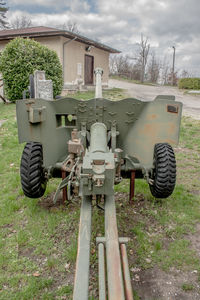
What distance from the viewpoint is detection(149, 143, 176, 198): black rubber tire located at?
333cm

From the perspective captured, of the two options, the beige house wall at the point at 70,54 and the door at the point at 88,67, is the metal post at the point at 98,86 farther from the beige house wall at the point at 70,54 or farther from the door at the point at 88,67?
the door at the point at 88,67

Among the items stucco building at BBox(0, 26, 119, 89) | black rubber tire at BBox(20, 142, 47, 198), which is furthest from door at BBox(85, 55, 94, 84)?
black rubber tire at BBox(20, 142, 47, 198)

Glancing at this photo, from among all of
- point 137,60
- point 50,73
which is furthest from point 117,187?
point 137,60

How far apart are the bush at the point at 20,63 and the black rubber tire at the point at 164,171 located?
9437mm

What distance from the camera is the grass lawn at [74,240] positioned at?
2.44 m

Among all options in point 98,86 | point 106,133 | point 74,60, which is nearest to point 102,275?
point 106,133

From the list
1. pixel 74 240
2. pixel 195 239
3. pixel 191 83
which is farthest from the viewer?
pixel 191 83

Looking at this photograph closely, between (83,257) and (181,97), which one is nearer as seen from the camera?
(83,257)

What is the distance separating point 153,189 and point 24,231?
1595mm

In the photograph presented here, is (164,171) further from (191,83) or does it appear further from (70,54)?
(191,83)

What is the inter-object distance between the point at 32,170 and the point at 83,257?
5.82 feet

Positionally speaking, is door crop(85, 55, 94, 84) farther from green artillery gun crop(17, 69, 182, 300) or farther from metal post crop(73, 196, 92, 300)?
metal post crop(73, 196, 92, 300)

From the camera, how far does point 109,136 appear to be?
346 centimetres

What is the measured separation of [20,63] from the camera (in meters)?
11.5
